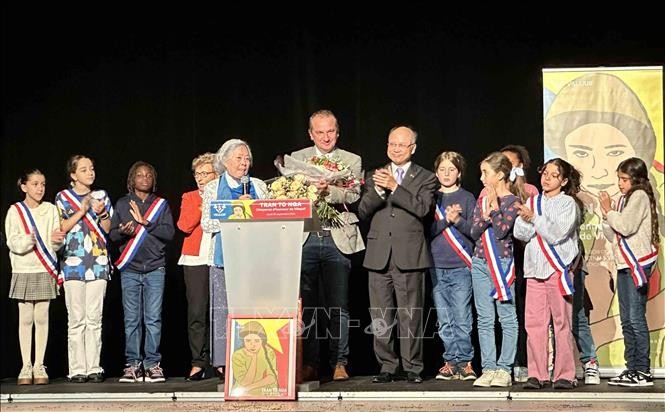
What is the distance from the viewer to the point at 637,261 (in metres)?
5.80

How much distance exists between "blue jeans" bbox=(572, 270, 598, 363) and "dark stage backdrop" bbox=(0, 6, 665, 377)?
1075 millimetres

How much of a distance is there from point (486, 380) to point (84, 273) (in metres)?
2.57

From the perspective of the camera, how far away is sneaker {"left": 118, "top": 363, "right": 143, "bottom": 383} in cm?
638

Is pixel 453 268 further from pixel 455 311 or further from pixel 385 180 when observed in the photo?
pixel 385 180

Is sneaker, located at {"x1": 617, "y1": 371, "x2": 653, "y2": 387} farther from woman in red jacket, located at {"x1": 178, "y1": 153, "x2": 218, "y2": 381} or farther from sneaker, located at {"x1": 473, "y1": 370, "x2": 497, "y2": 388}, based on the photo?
woman in red jacket, located at {"x1": 178, "y1": 153, "x2": 218, "y2": 381}

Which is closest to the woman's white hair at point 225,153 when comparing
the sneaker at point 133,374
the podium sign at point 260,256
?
the podium sign at point 260,256

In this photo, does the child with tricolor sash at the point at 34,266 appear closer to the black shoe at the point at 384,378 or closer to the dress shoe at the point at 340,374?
the dress shoe at the point at 340,374

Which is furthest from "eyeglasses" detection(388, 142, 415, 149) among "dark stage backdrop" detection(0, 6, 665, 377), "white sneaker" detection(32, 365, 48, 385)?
"white sneaker" detection(32, 365, 48, 385)

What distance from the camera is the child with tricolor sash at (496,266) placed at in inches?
226

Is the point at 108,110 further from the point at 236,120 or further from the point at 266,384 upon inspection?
the point at 266,384

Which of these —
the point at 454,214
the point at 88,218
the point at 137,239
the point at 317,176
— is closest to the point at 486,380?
the point at 454,214

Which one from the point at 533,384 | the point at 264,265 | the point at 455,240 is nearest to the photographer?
the point at 264,265

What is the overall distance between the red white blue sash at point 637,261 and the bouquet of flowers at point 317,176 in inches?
62.1

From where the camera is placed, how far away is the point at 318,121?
621 cm
